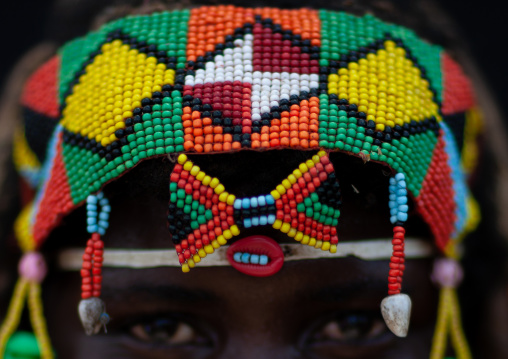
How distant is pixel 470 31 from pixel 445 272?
164 cm

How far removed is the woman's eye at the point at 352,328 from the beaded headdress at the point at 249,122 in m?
0.14

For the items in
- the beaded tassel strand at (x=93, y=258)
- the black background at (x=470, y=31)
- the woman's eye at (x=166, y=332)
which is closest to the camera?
the beaded tassel strand at (x=93, y=258)

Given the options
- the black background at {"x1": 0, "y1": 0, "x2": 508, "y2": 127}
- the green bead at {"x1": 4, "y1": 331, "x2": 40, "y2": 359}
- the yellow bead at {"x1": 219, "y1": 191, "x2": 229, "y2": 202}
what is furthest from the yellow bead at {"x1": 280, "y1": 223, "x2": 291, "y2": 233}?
the black background at {"x1": 0, "y1": 0, "x2": 508, "y2": 127}

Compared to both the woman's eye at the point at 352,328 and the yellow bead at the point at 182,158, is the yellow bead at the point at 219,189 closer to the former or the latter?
the yellow bead at the point at 182,158

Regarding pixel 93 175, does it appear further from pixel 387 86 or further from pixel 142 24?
pixel 387 86

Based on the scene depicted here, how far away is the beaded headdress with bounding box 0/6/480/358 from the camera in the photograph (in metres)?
1.07

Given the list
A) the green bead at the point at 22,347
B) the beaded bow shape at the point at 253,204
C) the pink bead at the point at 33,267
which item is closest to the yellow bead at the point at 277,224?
the beaded bow shape at the point at 253,204

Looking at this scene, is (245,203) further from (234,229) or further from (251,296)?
(251,296)

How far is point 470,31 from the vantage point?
104 inches

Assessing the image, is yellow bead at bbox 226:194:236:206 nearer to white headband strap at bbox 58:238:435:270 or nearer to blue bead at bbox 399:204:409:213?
white headband strap at bbox 58:238:435:270

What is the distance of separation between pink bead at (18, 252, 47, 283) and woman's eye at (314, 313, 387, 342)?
60 centimetres

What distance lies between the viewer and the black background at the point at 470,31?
2.66 meters

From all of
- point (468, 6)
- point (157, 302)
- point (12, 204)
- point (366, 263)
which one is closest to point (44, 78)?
point (12, 204)

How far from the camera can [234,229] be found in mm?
1060
